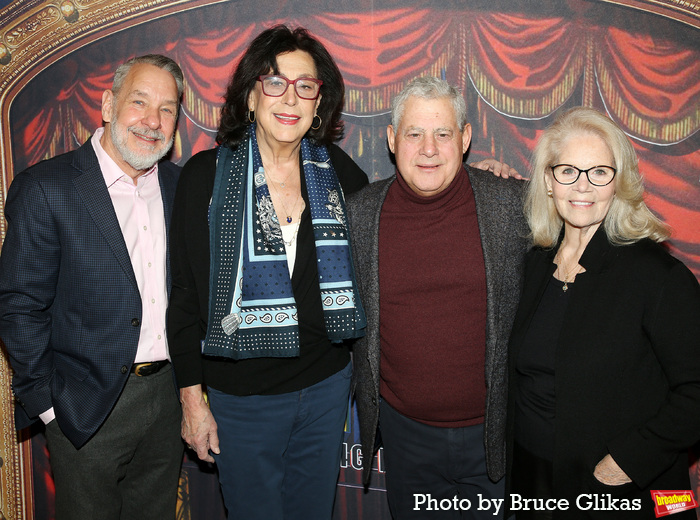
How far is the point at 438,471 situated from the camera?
2.18 meters

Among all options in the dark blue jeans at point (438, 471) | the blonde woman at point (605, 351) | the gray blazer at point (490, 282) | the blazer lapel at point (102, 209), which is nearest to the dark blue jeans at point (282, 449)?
the gray blazer at point (490, 282)

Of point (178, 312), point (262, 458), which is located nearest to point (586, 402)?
point (262, 458)

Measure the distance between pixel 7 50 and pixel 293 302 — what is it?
2.32m

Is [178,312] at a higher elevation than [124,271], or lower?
lower

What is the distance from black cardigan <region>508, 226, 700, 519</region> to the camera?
1674 millimetres

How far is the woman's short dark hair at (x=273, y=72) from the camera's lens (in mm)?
2219

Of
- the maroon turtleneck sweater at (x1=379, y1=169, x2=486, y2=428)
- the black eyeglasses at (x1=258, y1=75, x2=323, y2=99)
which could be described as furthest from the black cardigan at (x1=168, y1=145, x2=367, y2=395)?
the black eyeglasses at (x1=258, y1=75, x2=323, y2=99)

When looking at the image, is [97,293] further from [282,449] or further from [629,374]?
[629,374]

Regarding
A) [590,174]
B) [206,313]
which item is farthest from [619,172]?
[206,313]

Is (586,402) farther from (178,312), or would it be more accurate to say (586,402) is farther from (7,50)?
(7,50)

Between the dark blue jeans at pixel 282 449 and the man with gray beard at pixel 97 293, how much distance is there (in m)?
0.42

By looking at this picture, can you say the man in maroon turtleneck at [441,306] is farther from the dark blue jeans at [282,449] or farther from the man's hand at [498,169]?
the dark blue jeans at [282,449]

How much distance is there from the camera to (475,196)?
7.07 ft

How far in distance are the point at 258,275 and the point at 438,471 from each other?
1058 mm
